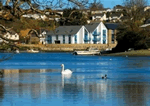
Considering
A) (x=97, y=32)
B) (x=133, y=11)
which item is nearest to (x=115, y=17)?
(x=97, y=32)

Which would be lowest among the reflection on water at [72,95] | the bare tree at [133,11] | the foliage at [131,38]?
the reflection on water at [72,95]

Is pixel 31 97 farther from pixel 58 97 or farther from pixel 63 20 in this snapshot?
pixel 63 20

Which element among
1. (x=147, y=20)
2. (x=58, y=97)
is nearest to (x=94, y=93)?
(x=58, y=97)

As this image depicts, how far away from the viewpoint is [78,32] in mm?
116938

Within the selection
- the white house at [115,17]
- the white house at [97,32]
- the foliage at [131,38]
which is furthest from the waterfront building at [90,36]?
the foliage at [131,38]

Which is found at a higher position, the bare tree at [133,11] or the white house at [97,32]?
the bare tree at [133,11]

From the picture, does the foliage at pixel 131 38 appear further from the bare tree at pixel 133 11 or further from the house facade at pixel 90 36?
the house facade at pixel 90 36

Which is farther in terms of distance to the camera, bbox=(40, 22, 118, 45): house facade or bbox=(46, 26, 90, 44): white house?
bbox=(40, 22, 118, 45): house facade

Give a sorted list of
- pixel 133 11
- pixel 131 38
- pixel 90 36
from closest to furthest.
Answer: pixel 131 38 → pixel 133 11 → pixel 90 36

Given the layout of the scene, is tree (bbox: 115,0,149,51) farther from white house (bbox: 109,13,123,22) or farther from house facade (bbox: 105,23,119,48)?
white house (bbox: 109,13,123,22)

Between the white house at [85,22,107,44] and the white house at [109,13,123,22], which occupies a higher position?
the white house at [109,13,123,22]

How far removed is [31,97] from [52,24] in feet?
24.5

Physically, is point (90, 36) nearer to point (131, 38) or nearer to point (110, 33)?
point (110, 33)

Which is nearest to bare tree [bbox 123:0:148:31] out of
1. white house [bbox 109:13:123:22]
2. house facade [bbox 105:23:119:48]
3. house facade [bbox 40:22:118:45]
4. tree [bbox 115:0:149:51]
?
tree [bbox 115:0:149:51]
